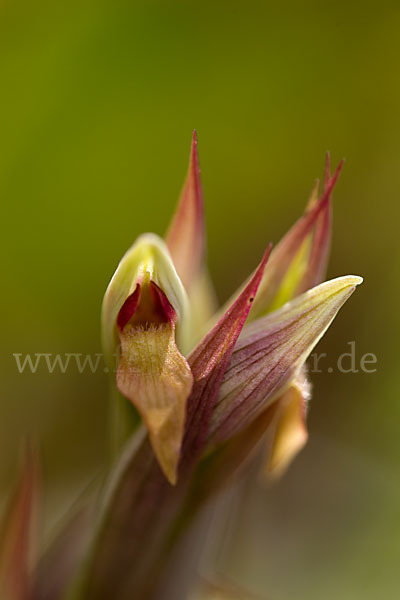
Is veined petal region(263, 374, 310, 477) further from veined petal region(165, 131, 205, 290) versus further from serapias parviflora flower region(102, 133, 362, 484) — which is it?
veined petal region(165, 131, 205, 290)

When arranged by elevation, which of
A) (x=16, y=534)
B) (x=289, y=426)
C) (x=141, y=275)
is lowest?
(x=16, y=534)

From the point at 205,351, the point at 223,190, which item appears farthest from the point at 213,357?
the point at 223,190

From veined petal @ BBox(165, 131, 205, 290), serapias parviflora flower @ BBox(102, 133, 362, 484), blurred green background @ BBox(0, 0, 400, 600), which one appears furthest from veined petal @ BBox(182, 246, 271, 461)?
blurred green background @ BBox(0, 0, 400, 600)

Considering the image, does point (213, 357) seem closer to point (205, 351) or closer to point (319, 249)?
point (205, 351)

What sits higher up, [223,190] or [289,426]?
[223,190]

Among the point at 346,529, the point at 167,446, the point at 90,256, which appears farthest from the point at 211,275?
the point at 167,446

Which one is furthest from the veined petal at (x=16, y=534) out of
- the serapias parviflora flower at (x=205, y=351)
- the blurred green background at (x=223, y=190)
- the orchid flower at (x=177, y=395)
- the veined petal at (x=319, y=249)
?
the blurred green background at (x=223, y=190)

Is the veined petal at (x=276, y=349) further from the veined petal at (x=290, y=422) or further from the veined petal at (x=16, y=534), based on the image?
the veined petal at (x=16, y=534)

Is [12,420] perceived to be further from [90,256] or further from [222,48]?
[222,48]

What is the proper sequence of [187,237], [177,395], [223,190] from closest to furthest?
[177,395] < [187,237] < [223,190]
